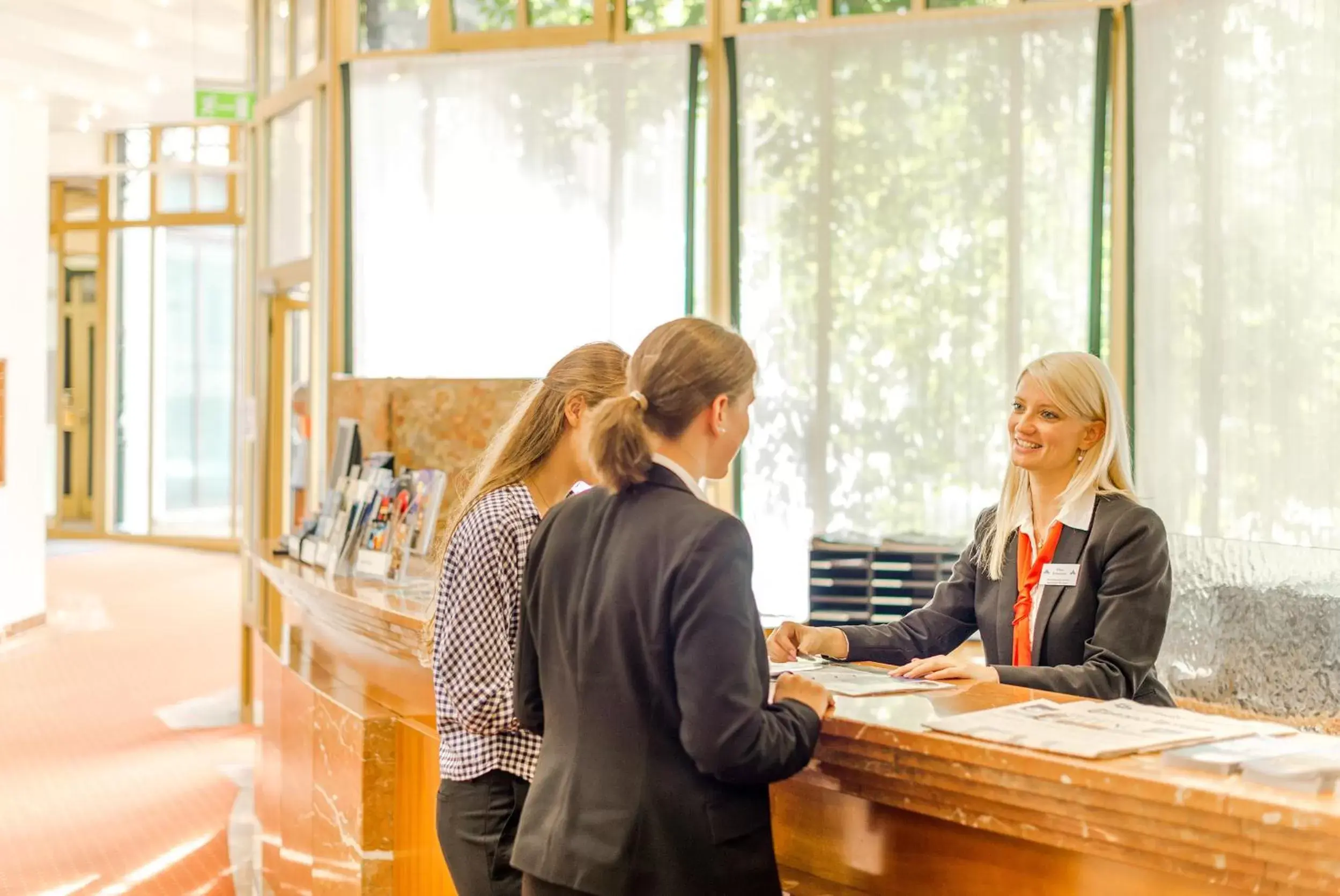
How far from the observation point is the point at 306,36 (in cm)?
676

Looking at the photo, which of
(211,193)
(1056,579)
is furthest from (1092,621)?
(211,193)

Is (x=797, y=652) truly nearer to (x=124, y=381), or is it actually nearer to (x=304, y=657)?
(x=304, y=657)

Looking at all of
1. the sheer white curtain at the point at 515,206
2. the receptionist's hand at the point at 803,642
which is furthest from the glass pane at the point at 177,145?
the receptionist's hand at the point at 803,642

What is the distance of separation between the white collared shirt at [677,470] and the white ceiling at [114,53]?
7.80 metres

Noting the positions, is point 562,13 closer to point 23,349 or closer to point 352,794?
point 352,794

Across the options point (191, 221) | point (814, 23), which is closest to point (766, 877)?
point (814, 23)

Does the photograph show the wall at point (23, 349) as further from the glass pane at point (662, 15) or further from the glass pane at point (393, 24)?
the glass pane at point (662, 15)

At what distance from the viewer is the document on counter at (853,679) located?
2.14 meters

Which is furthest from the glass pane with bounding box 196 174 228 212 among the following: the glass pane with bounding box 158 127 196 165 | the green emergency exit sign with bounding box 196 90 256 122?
the green emergency exit sign with bounding box 196 90 256 122

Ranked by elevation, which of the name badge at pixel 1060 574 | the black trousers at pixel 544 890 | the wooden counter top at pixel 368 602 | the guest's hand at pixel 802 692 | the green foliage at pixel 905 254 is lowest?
the black trousers at pixel 544 890

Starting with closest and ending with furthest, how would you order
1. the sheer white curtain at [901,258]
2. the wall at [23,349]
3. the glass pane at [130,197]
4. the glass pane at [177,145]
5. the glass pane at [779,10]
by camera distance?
the sheer white curtain at [901,258] → the glass pane at [779,10] → the wall at [23,349] → the glass pane at [177,145] → the glass pane at [130,197]

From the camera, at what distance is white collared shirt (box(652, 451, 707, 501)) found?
1.70 metres

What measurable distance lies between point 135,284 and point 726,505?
13519 millimetres

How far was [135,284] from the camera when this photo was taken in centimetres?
1686
